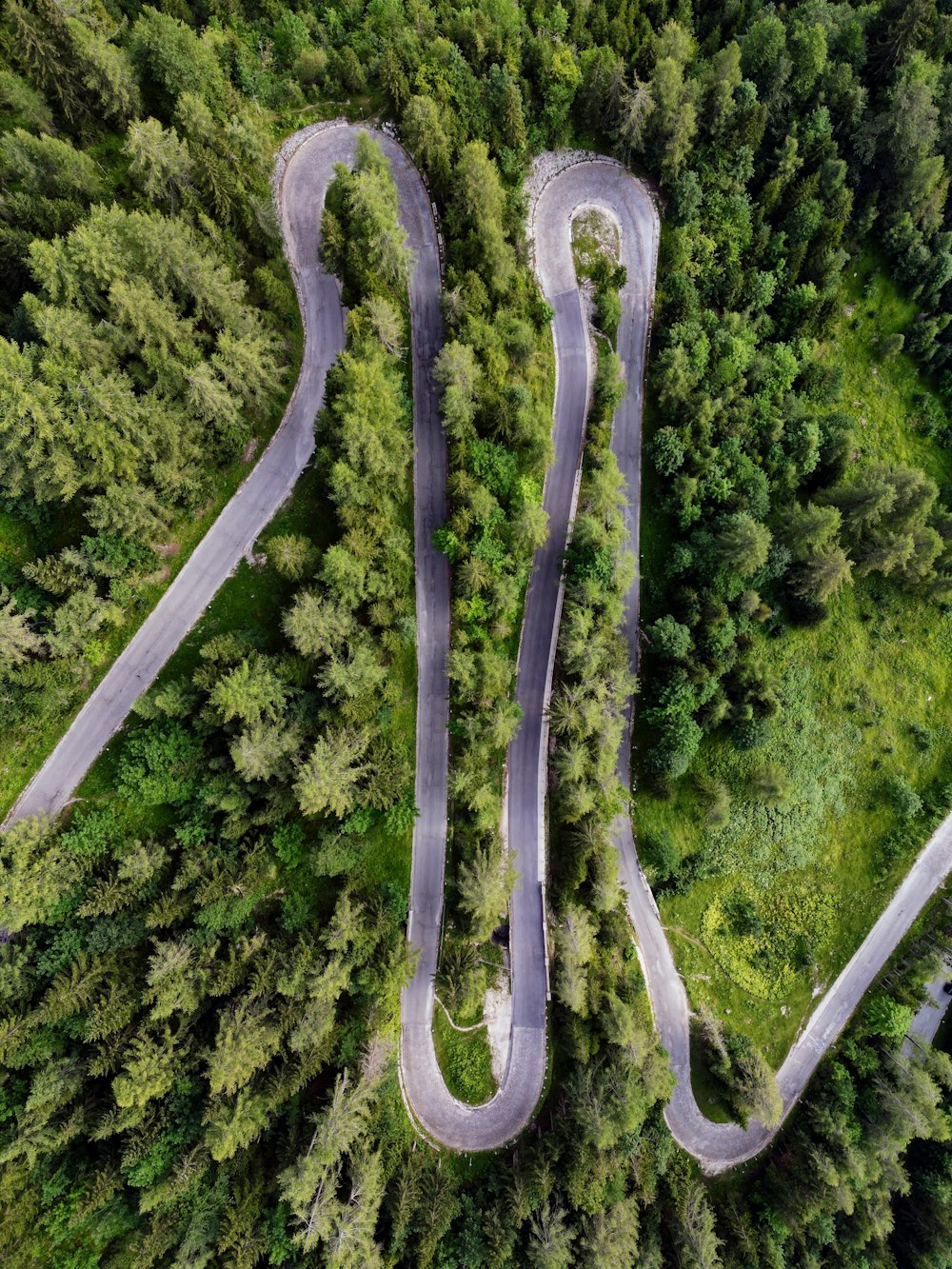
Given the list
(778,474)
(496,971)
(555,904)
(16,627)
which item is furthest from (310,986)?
(778,474)

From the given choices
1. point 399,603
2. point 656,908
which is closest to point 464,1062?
point 656,908

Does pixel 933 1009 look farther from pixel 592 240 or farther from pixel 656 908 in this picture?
pixel 592 240

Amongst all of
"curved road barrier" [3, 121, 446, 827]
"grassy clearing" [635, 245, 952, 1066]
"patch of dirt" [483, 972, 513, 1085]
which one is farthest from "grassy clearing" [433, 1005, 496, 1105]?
"curved road barrier" [3, 121, 446, 827]

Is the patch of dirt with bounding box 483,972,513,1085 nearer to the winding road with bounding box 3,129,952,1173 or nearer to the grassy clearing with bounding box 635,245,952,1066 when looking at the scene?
the winding road with bounding box 3,129,952,1173

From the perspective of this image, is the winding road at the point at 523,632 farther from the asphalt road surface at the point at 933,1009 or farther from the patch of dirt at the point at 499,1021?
the asphalt road surface at the point at 933,1009

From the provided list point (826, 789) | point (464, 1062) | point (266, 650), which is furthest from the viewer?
point (826, 789)

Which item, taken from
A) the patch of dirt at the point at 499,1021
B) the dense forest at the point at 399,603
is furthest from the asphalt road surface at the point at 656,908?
the patch of dirt at the point at 499,1021

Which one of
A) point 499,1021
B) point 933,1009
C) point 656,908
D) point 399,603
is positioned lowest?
point 933,1009
